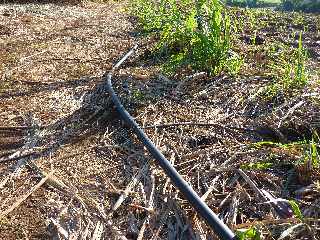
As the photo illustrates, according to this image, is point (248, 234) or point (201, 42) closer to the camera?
point (248, 234)

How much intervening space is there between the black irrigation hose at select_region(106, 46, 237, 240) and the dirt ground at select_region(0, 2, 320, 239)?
0.08 metres

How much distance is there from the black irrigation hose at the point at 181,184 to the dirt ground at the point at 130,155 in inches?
3.3

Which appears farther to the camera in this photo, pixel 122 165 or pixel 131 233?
pixel 122 165

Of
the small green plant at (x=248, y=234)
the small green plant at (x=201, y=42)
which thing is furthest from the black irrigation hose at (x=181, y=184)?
the small green plant at (x=201, y=42)

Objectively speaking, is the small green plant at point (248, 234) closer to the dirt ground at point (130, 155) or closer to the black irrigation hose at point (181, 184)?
the black irrigation hose at point (181, 184)

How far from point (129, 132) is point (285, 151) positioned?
109cm

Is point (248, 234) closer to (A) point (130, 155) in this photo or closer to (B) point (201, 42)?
(A) point (130, 155)

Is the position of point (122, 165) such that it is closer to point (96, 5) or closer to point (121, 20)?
point (121, 20)

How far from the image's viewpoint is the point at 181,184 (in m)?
2.33

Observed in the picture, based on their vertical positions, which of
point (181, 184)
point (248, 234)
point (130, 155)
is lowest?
point (130, 155)

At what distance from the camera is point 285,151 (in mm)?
2660

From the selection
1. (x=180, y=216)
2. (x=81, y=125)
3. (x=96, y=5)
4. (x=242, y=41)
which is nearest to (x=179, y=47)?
(x=242, y=41)

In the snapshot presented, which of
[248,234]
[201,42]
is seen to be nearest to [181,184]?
[248,234]

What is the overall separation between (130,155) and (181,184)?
24.4 inches
